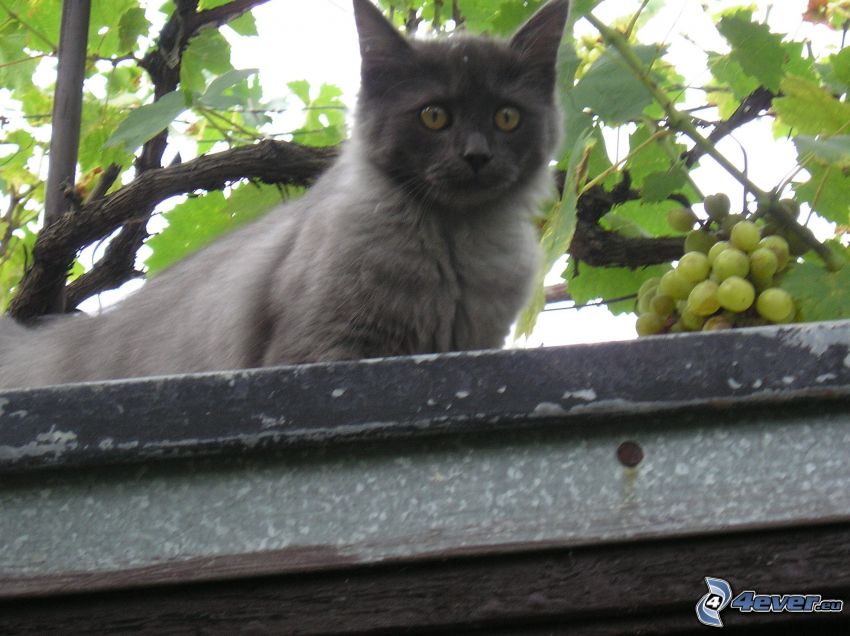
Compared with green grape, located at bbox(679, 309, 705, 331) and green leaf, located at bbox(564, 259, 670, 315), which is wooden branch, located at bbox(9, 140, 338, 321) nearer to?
green leaf, located at bbox(564, 259, 670, 315)

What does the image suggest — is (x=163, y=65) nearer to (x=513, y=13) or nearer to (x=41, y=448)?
(x=513, y=13)

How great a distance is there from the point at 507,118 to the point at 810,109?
2.32 feet

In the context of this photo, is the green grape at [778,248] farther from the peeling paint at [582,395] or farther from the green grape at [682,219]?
the peeling paint at [582,395]

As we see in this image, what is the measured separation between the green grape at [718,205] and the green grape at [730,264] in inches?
6.0

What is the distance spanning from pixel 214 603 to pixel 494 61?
5.05ft

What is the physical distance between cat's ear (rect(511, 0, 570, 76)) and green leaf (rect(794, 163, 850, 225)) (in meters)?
0.66

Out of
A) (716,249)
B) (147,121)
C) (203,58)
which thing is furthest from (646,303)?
(203,58)

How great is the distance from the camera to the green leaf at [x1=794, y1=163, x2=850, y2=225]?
5.71ft

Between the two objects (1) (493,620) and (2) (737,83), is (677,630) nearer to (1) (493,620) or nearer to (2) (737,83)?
(1) (493,620)

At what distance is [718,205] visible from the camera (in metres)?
1.69

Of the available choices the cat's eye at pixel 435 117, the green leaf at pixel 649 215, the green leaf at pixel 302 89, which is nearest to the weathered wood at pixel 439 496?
the cat's eye at pixel 435 117

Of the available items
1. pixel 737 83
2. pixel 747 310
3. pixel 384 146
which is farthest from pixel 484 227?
pixel 747 310

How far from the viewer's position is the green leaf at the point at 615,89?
1813 mm

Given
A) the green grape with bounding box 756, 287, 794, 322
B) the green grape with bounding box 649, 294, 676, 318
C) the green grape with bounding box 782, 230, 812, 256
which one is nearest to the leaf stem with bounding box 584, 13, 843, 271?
the green grape with bounding box 782, 230, 812, 256
